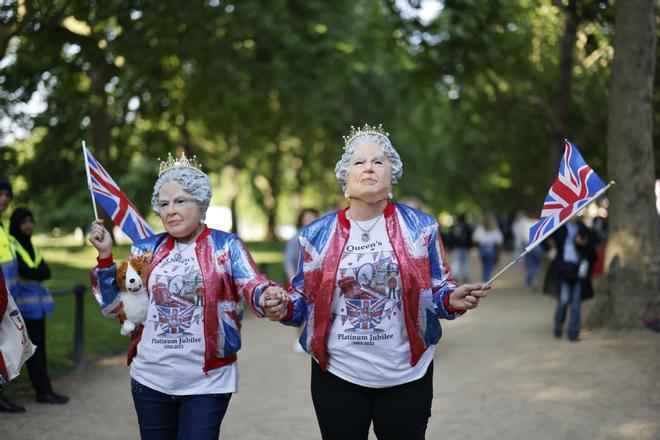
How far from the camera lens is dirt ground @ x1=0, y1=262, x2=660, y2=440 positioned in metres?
6.58

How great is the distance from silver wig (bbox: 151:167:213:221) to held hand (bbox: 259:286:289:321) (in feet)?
2.09

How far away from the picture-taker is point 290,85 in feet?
60.8

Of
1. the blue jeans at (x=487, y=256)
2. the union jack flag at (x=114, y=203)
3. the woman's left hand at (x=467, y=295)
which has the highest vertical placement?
the union jack flag at (x=114, y=203)

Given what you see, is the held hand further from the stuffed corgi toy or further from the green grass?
the green grass

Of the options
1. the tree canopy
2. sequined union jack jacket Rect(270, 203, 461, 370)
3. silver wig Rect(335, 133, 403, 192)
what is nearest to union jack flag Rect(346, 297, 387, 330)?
sequined union jack jacket Rect(270, 203, 461, 370)

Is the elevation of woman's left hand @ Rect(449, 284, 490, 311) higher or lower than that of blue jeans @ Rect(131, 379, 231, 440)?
higher

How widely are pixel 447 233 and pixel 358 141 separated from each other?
1740 centimetres

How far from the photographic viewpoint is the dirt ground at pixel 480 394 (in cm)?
658

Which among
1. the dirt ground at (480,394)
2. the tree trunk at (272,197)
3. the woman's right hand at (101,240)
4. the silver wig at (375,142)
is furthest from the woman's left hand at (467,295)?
the tree trunk at (272,197)

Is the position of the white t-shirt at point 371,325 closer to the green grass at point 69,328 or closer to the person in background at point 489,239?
the green grass at point 69,328

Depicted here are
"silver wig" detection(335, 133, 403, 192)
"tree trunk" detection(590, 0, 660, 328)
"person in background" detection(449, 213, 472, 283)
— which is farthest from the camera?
"person in background" detection(449, 213, 472, 283)

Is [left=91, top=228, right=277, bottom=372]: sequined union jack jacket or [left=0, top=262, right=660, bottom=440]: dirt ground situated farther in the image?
[left=0, top=262, right=660, bottom=440]: dirt ground

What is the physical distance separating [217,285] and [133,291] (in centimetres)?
43

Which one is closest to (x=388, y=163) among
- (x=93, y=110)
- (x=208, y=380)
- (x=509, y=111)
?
(x=208, y=380)
